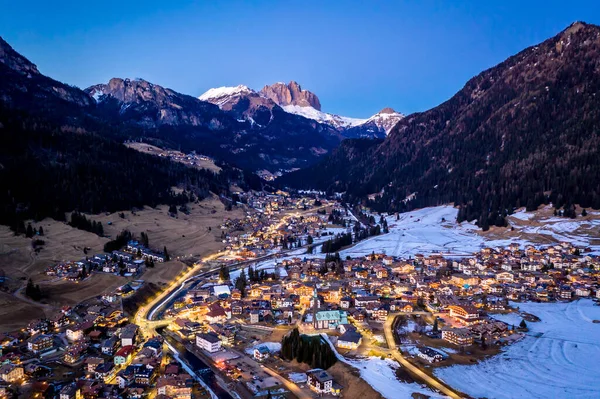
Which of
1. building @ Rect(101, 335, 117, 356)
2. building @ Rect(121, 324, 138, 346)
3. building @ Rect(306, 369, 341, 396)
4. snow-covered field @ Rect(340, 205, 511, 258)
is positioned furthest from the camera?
snow-covered field @ Rect(340, 205, 511, 258)

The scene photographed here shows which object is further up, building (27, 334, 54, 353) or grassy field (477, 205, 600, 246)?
grassy field (477, 205, 600, 246)

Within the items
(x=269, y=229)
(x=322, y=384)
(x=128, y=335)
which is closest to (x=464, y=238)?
(x=269, y=229)

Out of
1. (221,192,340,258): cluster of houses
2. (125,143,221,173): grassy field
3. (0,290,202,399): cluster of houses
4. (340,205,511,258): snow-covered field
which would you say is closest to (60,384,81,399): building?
(0,290,202,399): cluster of houses

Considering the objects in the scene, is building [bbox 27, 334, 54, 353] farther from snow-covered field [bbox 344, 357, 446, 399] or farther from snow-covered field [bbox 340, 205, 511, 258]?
snow-covered field [bbox 340, 205, 511, 258]

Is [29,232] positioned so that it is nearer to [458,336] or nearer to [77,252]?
[77,252]

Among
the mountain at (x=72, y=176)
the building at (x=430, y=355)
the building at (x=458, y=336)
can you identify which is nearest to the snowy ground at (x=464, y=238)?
the building at (x=458, y=336)

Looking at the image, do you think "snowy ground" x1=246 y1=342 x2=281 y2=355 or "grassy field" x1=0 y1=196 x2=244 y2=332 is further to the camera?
"grassy field" x1=0 y1=196 x2=244 y2=332

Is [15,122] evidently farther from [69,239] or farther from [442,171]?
[442,171]

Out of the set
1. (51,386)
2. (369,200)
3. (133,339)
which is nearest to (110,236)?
(133,339)
